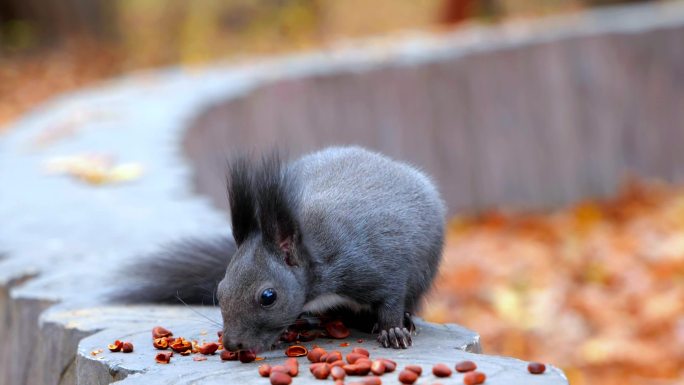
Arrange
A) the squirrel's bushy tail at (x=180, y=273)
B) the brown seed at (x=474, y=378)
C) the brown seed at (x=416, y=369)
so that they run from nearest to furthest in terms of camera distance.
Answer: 1. the brown seed at (x=474, y=378)
2. the brown seed at (x=416, y=369)
3. the squirrel's bushy tail at (x=180, y=273)

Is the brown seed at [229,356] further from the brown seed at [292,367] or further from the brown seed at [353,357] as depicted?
the brown seed at [353,357]

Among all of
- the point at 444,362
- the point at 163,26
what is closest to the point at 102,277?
the point at 444,362

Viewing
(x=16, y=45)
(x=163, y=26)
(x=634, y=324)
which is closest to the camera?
(x=634, y=324)

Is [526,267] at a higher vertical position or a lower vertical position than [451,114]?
lower

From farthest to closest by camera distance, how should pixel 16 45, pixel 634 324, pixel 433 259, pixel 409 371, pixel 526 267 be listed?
1. pixel 16 45
2. pixel 526 267
3. pixel 634 324
4. pixel 433 259
5. pixel 409 371

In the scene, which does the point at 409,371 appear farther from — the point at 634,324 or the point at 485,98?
the point at 485,98

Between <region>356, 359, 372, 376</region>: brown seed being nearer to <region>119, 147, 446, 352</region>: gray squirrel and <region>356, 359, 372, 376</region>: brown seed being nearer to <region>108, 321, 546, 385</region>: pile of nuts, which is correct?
<region>108, 321, 546, 385</region>: pile of nuts

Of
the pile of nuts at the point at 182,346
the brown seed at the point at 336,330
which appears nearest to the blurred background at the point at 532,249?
the brown seed at the point at 336,330
